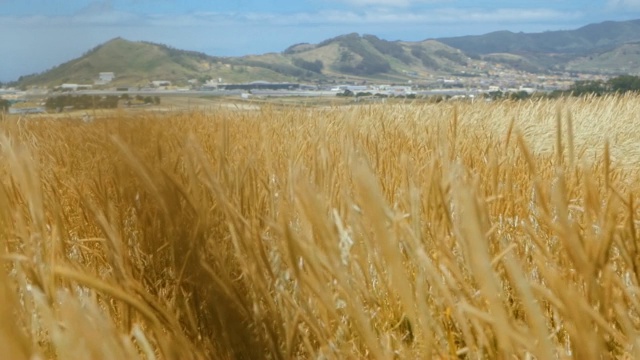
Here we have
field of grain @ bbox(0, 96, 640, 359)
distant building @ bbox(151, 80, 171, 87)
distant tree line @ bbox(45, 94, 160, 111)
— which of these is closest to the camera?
field of grain @ bbox(0, 96, 640, 359)

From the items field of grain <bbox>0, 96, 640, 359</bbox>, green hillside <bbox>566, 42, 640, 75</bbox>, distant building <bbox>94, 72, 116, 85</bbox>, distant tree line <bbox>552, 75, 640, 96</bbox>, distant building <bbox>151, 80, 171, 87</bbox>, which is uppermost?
distant building <bbox>94, 72, 116, 85</bbox>

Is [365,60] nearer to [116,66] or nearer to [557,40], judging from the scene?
[116,66]

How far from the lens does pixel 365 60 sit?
3666cm

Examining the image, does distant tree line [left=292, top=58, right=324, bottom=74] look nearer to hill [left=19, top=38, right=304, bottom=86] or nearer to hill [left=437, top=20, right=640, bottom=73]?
hill [left=19, top=38, right=304, bottom=86]

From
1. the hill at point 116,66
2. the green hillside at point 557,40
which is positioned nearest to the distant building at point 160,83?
the hill at point 116,66

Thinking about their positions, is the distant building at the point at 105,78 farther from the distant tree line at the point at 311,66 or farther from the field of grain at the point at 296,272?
the distant tree line at the point at 311,66

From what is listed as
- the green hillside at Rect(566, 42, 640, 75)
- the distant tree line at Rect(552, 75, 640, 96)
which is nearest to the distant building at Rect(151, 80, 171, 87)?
the distant tree line at Rect(552, 75, 640, 96)

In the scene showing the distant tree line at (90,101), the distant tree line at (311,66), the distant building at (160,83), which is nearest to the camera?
the distant tree line at (90,101)

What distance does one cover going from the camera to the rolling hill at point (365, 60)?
0.76 metres

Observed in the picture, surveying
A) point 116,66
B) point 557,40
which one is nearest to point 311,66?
point 116,66

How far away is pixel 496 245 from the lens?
3.08 ft

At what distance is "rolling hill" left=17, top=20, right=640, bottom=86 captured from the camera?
0.76 m

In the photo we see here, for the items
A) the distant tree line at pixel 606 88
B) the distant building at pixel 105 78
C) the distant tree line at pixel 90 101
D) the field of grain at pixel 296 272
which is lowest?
the distant tree line at pixel 606 88

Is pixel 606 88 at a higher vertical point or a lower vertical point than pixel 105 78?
lower
